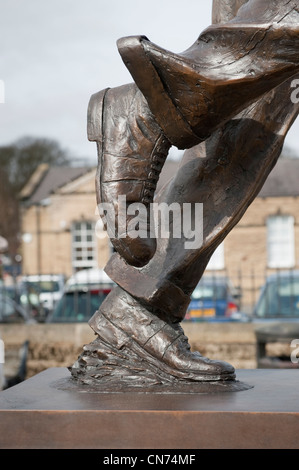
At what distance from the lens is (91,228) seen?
37031 millimetres

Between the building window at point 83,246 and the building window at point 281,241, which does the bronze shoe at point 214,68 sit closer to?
the building window at point 281,241

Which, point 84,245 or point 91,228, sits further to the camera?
point 84,245

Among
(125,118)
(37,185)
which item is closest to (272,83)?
(125,118)

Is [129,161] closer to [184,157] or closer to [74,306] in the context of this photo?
[184,157]

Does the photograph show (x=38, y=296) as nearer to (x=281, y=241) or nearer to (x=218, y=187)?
(x=218, y=187)

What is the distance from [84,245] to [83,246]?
0.09 meters

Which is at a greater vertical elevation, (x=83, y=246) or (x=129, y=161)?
(x=83, y=246)

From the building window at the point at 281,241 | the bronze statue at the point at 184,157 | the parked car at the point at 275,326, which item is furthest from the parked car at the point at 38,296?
the building window at the point at 281,241

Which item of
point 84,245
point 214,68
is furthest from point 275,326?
point 84,245

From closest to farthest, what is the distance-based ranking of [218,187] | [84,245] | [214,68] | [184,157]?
[214,68], [218,187], [184,157], [84,245]

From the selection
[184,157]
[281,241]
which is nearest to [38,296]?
[184,157]

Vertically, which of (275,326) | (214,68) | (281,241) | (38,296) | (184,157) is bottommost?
(275,326)

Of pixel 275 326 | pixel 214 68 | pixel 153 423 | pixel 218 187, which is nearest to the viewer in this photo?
pixel 153 423

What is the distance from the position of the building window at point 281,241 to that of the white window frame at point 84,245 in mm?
8157
